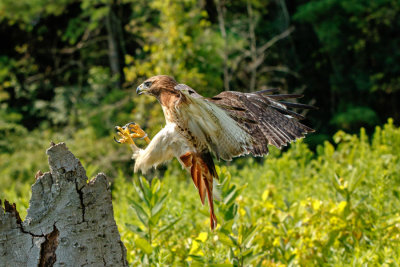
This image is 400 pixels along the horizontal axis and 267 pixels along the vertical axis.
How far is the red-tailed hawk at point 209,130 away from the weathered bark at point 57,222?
2.11 ft

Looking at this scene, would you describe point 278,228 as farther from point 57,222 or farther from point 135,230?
point 57,222

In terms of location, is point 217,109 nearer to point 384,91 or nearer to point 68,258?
point 68,258

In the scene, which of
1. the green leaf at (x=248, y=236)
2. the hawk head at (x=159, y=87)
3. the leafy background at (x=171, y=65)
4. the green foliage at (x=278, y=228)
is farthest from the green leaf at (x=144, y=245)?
the leafy background at (x=171, y=65)

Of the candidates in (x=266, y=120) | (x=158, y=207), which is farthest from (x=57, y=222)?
(x=266, y=120)

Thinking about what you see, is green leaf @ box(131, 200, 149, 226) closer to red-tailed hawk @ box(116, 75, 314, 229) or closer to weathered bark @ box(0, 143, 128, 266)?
red-tailed hawk @ box(116, 75, 314, 229)

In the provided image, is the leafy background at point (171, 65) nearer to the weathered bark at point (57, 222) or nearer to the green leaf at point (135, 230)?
the green leaf at point (135, 230)

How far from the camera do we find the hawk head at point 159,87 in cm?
276

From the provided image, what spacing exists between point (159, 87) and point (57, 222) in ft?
3.76

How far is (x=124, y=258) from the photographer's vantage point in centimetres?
196

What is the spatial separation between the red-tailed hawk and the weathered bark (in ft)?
2.11

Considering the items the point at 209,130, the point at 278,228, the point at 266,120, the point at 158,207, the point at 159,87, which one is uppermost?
the point at 159,87

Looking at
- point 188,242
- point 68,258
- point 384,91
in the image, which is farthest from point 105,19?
point 68,258

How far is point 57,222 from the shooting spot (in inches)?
73.3

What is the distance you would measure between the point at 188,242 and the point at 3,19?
9.63 meters
